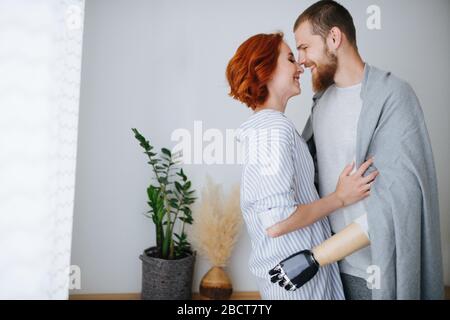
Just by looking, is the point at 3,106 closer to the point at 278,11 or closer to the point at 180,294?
the point at 180,294

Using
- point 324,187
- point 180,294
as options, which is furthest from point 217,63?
point 180,294

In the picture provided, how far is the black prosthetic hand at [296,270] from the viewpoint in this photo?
828 mm

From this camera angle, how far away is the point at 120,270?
1.93m

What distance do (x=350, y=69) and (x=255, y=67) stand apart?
290 mm

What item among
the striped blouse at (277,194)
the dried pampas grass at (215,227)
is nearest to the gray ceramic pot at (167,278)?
the dried pampas grass at (215,227)

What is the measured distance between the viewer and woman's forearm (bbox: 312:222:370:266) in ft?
2.72

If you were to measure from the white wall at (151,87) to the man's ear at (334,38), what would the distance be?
36.9 inches

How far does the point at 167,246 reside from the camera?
5.77 ft

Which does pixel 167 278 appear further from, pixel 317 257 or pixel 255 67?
pixel 255 67

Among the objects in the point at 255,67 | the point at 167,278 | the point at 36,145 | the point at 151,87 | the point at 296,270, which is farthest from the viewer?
the point at 151,87

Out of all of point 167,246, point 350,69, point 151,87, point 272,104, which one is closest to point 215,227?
point 167,246

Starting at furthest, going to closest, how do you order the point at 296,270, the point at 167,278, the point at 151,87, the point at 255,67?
the point at 151,87 → the point at 167,278 → the point at 255,67 → the point at 296,270
